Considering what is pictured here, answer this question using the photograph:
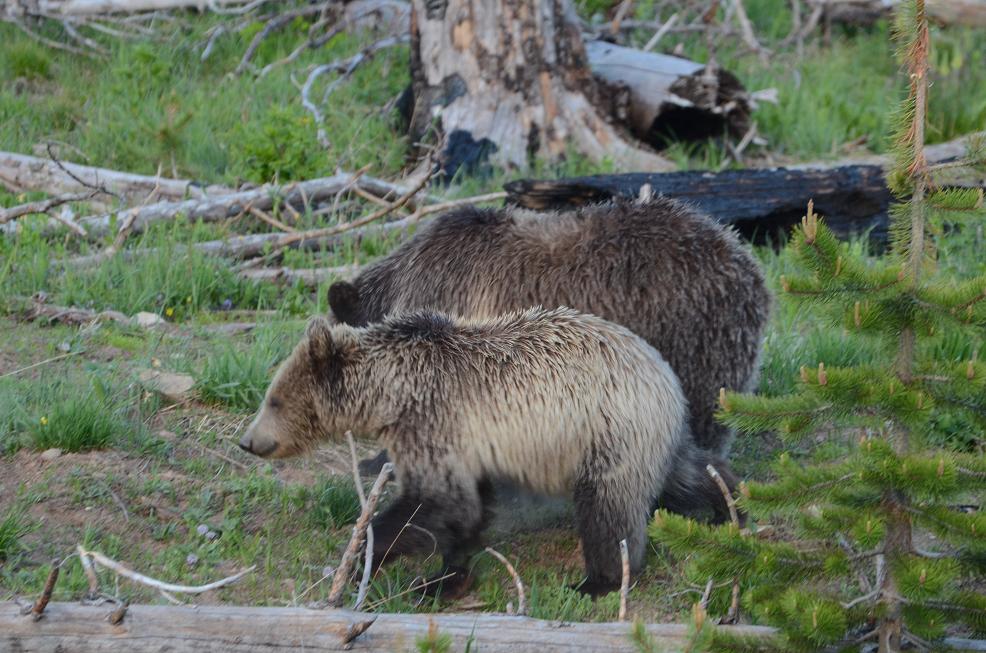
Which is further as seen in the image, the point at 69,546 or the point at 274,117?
the point at 274,117

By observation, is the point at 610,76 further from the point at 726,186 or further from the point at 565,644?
the point at 565,644

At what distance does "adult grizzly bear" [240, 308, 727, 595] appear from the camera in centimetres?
471

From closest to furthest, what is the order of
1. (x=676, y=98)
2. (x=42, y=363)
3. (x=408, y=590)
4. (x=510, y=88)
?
(x=408, y=590) < (x=42, y=363) < (x=510, y=88) < (x=676, y=98)

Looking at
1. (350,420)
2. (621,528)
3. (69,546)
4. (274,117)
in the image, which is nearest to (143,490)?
(69,546)

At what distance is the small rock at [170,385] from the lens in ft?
19.7

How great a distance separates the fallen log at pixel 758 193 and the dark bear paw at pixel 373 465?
2.57 m

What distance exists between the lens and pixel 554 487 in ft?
16.0

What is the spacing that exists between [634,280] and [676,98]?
486cm

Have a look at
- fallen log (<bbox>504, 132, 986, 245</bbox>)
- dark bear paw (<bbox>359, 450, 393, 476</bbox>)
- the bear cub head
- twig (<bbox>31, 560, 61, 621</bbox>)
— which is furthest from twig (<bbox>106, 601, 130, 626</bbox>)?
fallen log (<bbox>504, 132, 986, 245</bbox>)

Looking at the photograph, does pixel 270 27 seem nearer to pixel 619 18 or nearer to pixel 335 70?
pixel 335 70

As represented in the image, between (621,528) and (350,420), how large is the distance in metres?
1.16

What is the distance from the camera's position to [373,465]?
19.0 feet

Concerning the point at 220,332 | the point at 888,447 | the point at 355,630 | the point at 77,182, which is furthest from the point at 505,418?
the point at 77,182

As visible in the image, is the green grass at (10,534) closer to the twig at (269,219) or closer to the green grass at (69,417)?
the green grass at (69,417)
